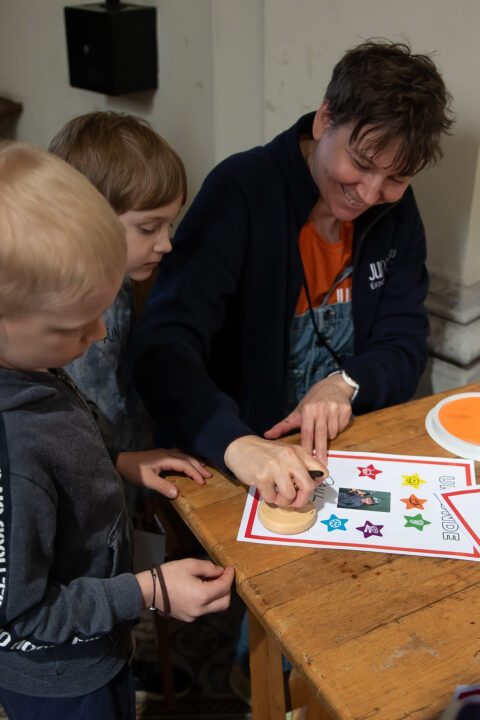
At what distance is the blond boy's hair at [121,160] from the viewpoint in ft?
3.93

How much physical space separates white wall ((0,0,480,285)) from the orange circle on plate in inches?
24.4

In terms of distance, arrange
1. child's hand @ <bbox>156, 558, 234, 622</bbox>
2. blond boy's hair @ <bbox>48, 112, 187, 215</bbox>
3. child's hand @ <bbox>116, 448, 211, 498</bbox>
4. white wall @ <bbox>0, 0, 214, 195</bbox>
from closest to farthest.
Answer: child's hand @ <bbox>156, 558, 234, 622</bbox> < child's hand @ <bbox>116, 448, 211, 498</bbox> < blond boy's hair @ <bbox>48, 112, 187, 215</bbox> < white wall @ <bbox>0, 0, 214, 195</bbox>

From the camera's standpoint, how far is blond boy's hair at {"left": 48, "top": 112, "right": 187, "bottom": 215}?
1197 millimetres

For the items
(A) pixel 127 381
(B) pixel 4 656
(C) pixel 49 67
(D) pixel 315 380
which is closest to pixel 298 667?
(B) pixel 4 656

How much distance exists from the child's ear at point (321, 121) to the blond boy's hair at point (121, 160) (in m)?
0.29

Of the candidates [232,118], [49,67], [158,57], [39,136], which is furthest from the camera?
[39,136]

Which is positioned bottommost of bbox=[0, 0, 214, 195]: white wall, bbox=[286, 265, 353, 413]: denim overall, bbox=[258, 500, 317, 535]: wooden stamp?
bbox=[286, 265, 353, 413]: denim overall

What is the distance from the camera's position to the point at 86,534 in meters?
0.91

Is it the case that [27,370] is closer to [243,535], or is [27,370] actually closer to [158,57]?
[243,535]

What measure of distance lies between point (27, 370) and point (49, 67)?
245cm

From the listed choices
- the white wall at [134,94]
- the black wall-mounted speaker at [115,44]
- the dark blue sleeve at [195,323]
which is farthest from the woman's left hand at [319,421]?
the black wall-mounted speaker at [115,44]

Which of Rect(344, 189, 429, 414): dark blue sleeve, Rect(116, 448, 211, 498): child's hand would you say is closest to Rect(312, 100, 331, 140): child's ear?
Rect(344, 189, 429, 414): dark blue sleeve

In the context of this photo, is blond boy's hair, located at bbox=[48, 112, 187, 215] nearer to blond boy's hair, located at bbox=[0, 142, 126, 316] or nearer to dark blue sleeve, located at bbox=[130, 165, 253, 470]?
dark blue sleeve, located at bbox=[130, 165, 253, 470]

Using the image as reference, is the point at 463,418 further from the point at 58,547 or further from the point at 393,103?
the point at 58,547
